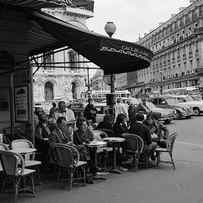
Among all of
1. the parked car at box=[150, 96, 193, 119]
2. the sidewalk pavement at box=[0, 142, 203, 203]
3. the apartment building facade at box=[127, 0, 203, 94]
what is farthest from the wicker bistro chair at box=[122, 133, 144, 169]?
the apartment building facade at box=[127, 0, 203, 94]

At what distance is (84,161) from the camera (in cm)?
768

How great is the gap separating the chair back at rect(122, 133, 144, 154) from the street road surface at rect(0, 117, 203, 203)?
57 cm

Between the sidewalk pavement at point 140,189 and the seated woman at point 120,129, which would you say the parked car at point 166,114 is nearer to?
the seated woman at point 120,129

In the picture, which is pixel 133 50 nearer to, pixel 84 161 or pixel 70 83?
pixel 84 161

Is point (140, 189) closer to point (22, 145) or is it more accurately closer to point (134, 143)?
point (134, 143)

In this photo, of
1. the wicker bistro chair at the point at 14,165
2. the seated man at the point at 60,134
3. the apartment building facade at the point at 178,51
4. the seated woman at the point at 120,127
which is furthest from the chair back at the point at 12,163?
the apartment building facade at the point at 178,51

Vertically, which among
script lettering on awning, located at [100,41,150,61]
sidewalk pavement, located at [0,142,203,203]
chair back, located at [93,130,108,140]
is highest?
script lettering on awning, located at [100,41,150,61]

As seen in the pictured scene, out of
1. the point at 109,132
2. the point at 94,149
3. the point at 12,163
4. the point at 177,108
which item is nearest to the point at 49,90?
the point at 177,108

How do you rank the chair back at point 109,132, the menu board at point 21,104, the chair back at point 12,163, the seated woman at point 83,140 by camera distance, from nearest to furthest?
1. the chair back at point 12,163
2. the seated woman at point 83,140
3. the menu board at point 21,104
4. the chair back at point 109,132

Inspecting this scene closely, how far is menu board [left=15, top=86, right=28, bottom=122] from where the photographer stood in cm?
973

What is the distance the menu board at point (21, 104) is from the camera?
383 inches

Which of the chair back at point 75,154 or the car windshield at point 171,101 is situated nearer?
the chair back at point 75,154

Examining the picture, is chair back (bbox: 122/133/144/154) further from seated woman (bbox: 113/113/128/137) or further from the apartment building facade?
the apartment building facade

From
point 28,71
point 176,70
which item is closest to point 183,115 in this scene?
point 28,71
